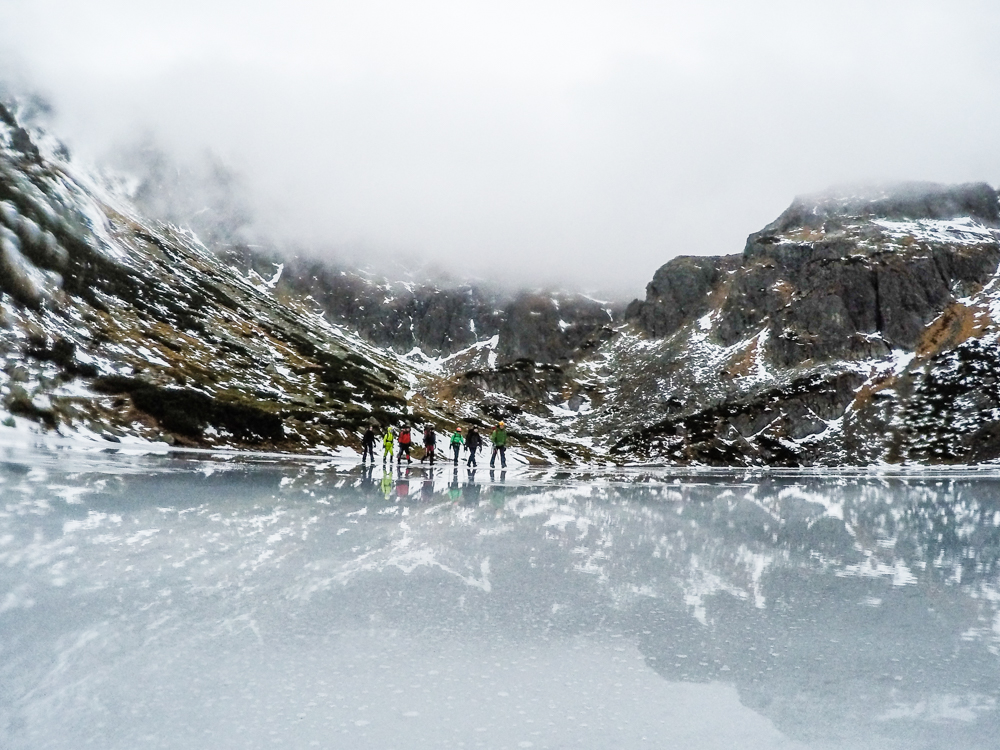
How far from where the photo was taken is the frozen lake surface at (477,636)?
4.30 metres

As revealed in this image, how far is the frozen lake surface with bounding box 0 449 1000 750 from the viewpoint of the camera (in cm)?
430

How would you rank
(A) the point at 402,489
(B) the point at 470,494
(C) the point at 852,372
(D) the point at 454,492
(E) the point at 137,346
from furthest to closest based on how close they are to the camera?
(C) the point at 852,372
(E) the point at 137,346
(A) the point at 402,489
(D) the point at 454,492
(B) the point at 470,494

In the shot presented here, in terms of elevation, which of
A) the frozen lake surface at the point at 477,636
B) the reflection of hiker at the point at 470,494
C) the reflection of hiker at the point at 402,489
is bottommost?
the frozen lake surface at the point at 477,636

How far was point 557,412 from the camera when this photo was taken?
19625 cm

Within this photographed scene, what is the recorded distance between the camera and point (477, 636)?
5.99m

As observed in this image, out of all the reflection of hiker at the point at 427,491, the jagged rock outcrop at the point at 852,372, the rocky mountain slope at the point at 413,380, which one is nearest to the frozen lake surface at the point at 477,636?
the reflection of hiker at the point at 427,491

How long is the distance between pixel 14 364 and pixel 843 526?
5797cm

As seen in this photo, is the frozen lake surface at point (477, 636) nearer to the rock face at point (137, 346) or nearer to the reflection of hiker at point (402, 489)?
the reflection of hiker at point (402, 489)

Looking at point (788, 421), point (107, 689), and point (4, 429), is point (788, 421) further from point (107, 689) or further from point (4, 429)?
point (107, 689)

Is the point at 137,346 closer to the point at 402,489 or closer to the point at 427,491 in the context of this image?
the point at 402,489

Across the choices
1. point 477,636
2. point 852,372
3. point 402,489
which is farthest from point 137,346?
point 852,372

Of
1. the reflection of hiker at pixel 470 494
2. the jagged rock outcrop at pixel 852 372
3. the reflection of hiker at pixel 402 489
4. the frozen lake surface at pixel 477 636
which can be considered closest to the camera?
the frozen lake surface at pixel 477 636

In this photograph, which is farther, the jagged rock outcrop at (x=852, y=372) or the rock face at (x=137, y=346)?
the jagged rock outcrop at (x=852, y=372)

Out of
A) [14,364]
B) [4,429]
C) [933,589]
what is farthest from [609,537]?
[14,364]
